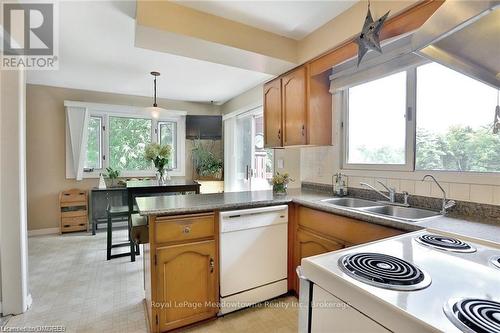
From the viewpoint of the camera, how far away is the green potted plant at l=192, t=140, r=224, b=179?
17.1 feet

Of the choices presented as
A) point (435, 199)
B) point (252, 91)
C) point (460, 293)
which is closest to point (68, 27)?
point (252, 91)

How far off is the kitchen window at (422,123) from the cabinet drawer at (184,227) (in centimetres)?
149

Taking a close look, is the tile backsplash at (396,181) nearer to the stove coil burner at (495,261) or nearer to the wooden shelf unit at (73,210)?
the stove coil burner at (495,261)

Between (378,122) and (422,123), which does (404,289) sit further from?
(378,122)

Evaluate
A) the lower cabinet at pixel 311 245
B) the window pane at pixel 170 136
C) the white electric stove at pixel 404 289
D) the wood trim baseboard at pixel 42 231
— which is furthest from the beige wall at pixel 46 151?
the white electric stove at pixel 404 289

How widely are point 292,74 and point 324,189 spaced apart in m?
1.24

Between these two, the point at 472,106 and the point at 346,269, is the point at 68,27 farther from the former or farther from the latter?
the point at 472,106

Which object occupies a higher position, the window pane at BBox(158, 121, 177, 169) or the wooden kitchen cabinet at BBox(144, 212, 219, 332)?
the window pane at BBox(158, 121, 177, 169)

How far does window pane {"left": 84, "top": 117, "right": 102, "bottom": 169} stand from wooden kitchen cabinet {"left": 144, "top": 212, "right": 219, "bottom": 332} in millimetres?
3504

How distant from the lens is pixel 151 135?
194 inches

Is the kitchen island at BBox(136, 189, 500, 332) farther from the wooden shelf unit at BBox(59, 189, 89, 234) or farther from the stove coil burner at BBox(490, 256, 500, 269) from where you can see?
the wooden shelf unit at BBox(59, 189, 89, 234)

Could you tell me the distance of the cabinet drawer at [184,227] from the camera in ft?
5.43

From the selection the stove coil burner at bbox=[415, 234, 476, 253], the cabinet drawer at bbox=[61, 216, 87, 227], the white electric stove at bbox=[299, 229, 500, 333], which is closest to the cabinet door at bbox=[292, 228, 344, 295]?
the stove coil burner at bbox=[415, 234, 476, 253]

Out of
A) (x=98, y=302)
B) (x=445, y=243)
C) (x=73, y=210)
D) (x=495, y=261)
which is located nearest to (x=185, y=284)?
(x=98, y=302)
